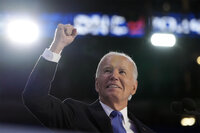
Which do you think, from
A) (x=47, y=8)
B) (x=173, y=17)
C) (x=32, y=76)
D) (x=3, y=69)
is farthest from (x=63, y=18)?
(x=32, y=76)

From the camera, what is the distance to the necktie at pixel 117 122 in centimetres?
228

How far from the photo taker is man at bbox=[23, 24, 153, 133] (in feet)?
6.89

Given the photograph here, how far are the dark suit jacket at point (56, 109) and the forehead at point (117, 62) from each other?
253mm

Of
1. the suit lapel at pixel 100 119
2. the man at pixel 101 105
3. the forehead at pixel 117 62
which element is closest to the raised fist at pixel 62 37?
the man at pixel 101 105

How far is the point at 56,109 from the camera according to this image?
2.15 m

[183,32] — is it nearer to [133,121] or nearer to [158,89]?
[158,89]

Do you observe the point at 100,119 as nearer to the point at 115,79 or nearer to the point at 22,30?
the point at 115,79

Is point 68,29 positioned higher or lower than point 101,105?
higher

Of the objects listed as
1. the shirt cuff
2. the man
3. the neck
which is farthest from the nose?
the shirt cuff

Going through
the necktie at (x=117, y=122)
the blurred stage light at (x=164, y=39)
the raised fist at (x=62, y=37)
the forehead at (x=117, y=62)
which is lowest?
the necktie at (x=117, y=122)

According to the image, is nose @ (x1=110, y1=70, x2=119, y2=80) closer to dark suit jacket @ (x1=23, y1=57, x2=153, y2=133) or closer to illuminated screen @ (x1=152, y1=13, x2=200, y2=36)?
dark suit jacket @ (x1=23, y1=57, x2=153, y2=133)

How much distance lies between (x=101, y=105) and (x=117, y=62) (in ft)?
0.94

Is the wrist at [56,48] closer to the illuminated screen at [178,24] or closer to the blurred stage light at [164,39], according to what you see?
the blurred stage light at [164,39]

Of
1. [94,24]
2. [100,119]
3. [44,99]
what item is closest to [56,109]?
[44,99]
